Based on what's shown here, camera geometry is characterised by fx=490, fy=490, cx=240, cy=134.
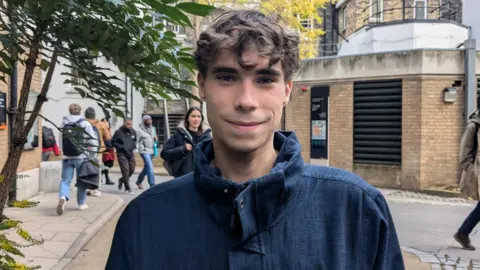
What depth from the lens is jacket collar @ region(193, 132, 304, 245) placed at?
1344 mm

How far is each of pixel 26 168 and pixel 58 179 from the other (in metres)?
0.79

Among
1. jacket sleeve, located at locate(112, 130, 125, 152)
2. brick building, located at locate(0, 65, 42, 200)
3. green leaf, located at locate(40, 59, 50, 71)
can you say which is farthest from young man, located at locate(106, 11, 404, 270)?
jacket sleeve, located at locate(112, 130, 125, 152)

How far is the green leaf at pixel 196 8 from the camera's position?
1645 mm

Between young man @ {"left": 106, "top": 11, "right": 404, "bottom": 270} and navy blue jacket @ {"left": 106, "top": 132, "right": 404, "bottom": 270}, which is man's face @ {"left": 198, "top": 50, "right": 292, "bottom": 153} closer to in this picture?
young man @ {"left": 106, "top": 11, "right": 404, "bottom": 270}

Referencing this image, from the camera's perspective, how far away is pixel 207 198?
144 centimetres

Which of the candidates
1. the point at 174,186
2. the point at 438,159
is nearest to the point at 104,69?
the point at 174,186

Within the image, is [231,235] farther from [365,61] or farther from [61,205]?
[365,61]

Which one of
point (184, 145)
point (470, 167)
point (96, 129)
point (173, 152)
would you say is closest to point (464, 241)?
point (470, 167)

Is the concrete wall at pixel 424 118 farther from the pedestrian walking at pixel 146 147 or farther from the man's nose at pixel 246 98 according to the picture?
the man's nose at pixel 246 98

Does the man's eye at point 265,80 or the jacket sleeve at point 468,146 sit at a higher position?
the man's eye at point 265,80

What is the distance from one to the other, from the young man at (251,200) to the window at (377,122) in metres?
13.3

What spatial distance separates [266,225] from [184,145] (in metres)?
5.35

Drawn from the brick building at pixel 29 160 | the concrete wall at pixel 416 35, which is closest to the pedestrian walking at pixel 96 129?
the brick building at pixel 29 160

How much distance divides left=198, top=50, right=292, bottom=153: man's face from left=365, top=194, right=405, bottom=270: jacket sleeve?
1.31 ft
